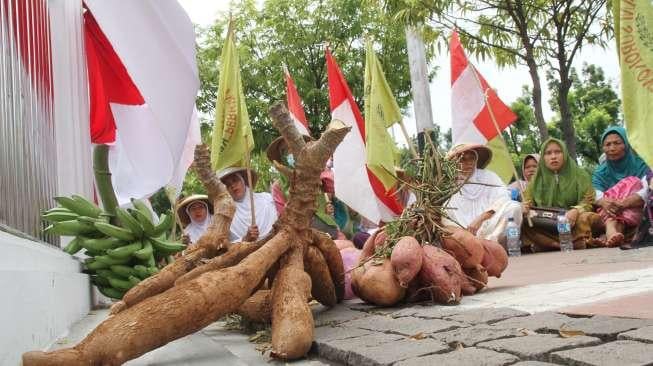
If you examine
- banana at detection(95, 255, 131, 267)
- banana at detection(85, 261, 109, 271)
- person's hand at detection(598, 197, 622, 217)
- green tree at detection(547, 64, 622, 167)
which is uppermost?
green tree at detection(547, 64, 622, 167)

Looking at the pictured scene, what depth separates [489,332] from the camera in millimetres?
2539

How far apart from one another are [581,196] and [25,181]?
698 cm

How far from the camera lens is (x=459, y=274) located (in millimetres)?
3721

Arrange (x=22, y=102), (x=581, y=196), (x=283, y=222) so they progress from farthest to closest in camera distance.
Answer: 1. (x=581, y=196)
2. (x=22, y=102)
3. (x=283, y=222)

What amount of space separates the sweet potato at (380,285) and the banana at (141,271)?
1.69 metres

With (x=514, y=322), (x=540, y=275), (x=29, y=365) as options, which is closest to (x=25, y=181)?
(x=29, y=365)

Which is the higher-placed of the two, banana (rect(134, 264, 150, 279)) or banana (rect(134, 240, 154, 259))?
banana (rect(134, 240, 154, 259))

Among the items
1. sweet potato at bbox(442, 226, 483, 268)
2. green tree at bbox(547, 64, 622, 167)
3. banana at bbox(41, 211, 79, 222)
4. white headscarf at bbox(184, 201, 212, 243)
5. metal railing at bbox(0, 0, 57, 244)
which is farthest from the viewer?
green tree at bbox(547, 64, 622, 167)

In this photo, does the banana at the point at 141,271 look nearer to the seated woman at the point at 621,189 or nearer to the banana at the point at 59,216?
the banana at the point at 59,216

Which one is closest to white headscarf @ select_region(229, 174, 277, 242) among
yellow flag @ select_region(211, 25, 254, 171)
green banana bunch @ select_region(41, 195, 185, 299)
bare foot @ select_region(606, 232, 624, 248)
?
yellow flag @ select_region(211, 25, 254, 171)

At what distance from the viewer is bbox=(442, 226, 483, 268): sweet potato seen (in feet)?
12.7

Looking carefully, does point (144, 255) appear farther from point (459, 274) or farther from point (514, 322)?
point (514, 322)

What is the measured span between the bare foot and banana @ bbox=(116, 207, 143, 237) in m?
5.23

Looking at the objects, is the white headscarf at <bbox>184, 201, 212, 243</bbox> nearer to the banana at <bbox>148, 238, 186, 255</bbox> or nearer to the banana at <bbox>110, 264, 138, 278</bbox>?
the banana at <bbox>148, 238, 186, 255</bbox>
